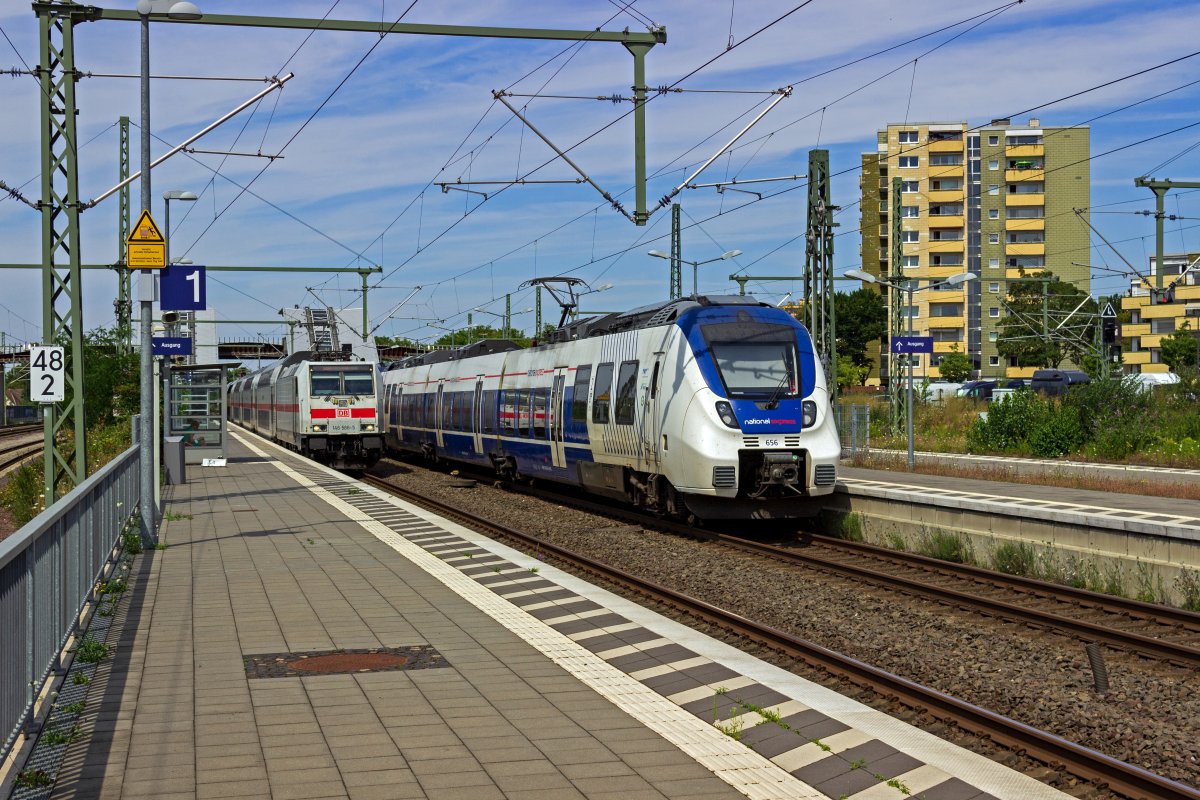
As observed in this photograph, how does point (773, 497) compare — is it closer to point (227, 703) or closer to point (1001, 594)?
point (1001, 594)

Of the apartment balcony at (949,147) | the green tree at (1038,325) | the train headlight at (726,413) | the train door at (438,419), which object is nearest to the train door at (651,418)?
the train headlight at (726,413)

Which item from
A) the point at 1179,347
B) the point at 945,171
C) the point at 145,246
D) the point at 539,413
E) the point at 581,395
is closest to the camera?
the point at 145,246

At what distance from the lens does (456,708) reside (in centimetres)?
724

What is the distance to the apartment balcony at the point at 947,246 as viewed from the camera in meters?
83.4

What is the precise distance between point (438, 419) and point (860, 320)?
61878mm

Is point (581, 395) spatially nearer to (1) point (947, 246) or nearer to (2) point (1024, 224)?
(1) point (947, 246)

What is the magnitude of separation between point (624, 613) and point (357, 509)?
1074 cm

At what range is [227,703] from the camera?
7371 millimetres

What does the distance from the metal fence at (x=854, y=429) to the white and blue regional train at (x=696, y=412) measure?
35.7 feet

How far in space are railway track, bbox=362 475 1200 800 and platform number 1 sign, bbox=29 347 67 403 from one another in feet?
25.7

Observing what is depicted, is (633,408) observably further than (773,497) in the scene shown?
Yes

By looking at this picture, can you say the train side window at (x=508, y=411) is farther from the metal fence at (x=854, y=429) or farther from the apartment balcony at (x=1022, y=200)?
the apartment balcony at (x=1022, y=200)

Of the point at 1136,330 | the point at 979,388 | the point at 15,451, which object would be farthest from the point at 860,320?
the point at 15,451

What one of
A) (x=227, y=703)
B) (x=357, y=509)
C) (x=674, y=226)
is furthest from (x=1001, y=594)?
(x=674, y=226)
